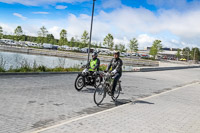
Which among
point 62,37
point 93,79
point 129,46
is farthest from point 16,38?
point 93,79

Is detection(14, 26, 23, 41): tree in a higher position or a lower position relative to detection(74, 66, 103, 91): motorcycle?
higher

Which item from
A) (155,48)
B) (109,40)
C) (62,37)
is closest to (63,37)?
(62,37)

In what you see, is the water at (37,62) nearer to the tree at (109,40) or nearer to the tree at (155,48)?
the tree at (109,40)

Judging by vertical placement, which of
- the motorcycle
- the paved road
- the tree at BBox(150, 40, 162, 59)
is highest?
the tree at BBox(150, 40, 162, 59)

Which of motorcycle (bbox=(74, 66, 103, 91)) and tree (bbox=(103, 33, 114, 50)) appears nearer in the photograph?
motorcycle (bbox=(74, 66, 103, 91))

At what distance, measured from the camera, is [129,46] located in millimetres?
79812

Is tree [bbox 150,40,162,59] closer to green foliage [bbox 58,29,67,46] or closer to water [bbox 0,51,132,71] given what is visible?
green foliage [bbox 58,29,67,46]

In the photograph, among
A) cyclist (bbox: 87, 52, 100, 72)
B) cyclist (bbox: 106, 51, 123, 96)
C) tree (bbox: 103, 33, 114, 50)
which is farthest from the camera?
tree (bbox: 103, 33, 114, 50)

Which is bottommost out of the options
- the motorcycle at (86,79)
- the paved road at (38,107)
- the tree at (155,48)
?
the paved road at (38,107)

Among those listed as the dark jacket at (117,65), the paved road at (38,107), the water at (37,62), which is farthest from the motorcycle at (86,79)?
the dark jacket at (117,65)

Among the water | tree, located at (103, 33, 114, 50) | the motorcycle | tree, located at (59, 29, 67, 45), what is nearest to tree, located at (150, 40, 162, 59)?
tree, located at (103, 33, 114, 50)

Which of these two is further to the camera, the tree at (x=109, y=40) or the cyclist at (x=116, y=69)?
the tree at (x=109, y=40)

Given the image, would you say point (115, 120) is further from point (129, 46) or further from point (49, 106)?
point (129, 46)

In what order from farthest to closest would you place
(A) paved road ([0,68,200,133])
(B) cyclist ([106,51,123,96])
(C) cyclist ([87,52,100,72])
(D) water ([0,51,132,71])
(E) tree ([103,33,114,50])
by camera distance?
(E) tree ([103,33,114,50]) < (D) water ([0,51,132,71]) < (C) cyclist ([87,52,100,72]) < (B) cyclist ([106,51,123,96]) < (A) paved road ([0,68,200,133])
